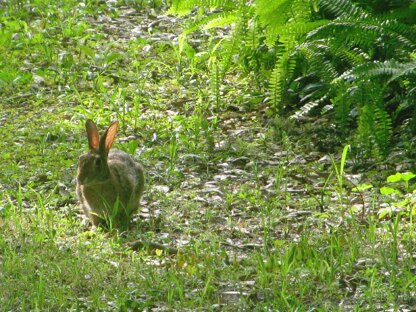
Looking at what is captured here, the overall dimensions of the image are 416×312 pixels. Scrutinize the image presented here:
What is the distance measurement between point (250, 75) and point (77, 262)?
13.3 ft

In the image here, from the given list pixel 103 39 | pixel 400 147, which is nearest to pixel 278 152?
pixel 400 147

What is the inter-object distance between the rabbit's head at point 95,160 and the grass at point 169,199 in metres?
0.40

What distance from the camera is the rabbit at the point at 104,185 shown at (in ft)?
21.9

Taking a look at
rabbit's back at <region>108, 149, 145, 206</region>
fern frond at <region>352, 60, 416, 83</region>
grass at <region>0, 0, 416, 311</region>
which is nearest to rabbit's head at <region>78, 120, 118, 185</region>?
rabbit's back at <region>108, 149, 145, 206</region>

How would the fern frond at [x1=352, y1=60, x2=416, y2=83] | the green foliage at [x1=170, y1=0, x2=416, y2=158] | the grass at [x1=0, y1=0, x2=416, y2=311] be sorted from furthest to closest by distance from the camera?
the green foliage at [x1=170, y1=0, x2=416, y2=158] → the fern frond at [x1=352, y1=60, x2=416, y2=83] → the grass at [x1=0, y1=0, x2=416, y2=311]

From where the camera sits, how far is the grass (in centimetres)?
559

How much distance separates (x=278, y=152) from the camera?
321 inches

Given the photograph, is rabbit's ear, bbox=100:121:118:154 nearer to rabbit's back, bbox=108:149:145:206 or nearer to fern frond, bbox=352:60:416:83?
rabbit's back, bbox=108:149:145:206

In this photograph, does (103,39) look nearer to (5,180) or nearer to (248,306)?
(5,180)

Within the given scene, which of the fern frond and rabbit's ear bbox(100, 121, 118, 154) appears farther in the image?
the fern frond

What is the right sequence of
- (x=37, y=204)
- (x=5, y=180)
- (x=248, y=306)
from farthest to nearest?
1. (x=5, y=180)
2. (x=37, y=204)
3. (x=248, y=306)

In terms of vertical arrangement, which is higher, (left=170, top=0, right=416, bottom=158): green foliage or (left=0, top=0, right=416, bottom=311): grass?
(left=170, top=0, right=416, bottom=158): green foliage

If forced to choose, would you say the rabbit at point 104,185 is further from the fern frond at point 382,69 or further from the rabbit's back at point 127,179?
the fern frond at point 382,69

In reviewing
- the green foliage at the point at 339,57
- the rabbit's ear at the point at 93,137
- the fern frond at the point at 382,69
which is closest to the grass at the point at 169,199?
the green foliage at the point at 339,57
